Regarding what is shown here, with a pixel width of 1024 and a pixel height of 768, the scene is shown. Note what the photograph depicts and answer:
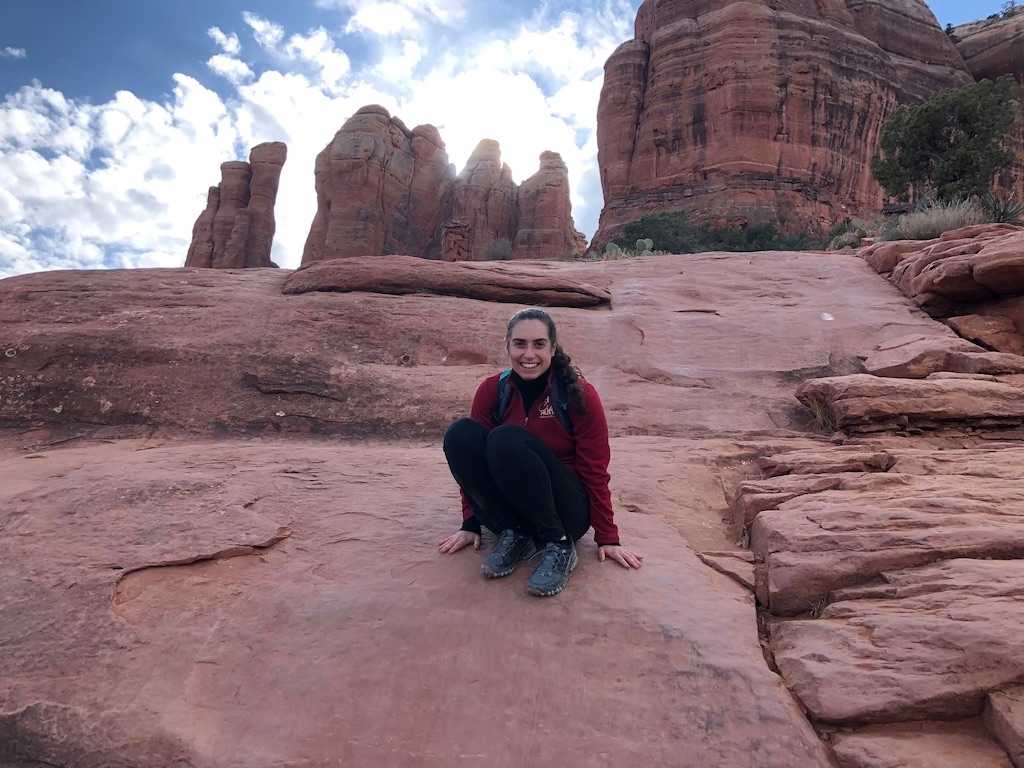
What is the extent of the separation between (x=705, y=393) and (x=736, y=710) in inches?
160

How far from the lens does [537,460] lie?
2605 mm

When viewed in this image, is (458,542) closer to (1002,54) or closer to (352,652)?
(352,652)

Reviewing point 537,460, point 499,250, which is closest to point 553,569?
point 537,460

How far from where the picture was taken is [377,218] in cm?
4203

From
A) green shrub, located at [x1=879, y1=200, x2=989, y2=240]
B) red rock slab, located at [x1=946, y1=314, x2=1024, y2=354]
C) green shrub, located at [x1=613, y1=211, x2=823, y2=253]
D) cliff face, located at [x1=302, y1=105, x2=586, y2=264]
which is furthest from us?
cliff face, located at [x1=302, y1=105, x2=586, y2=264]

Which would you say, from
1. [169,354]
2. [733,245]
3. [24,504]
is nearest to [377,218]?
[733,245]

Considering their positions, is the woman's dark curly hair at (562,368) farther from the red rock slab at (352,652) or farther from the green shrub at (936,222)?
the green shrub at (936,222)

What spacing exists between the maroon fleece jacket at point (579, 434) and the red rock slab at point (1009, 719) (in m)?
1.41

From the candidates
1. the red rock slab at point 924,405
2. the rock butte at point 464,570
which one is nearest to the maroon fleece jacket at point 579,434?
the rock butte at point 464,570

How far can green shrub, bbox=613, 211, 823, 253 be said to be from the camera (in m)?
30.1

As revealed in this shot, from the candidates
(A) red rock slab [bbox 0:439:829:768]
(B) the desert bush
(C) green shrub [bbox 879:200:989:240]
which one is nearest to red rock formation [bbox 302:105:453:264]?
(B) the desert bush

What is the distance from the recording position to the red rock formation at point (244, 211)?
4312 cm

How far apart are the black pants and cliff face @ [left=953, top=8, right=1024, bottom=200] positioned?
136 ft

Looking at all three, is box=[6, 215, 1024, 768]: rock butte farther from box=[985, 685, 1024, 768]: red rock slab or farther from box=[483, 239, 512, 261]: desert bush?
box=[483, 239, 512, 261]: desert bush
